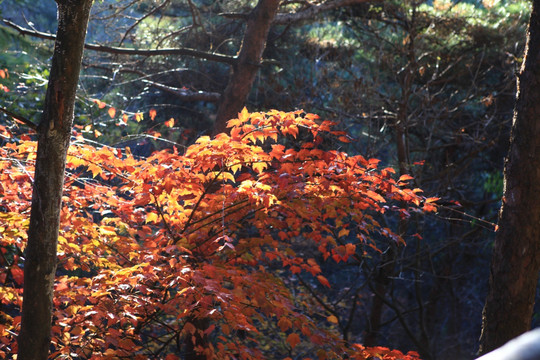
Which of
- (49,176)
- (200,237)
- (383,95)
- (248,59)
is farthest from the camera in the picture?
(383,95)

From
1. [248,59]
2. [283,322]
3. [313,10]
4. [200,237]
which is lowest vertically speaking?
[283,322]

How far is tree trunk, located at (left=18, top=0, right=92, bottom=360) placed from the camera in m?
2.41

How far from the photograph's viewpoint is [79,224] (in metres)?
3.88

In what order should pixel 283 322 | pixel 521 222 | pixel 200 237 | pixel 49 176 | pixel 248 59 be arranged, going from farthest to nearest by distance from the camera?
pixel 248 59 < pixel 200 237 < pixel 521 222 < pixel 283 322 < pixel 49 176

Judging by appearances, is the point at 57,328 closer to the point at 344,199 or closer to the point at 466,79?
the point at 344,199

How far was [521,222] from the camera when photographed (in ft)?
12.5

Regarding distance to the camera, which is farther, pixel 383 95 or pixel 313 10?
pixel 383 95

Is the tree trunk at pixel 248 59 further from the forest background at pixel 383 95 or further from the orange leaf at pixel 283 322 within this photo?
the orange leaf at pixel 283 322

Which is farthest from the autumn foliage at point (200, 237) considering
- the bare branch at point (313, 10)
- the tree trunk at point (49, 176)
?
the bare branch at point (313, 10)

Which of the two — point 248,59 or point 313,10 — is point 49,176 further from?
point 313,10

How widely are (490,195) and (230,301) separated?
9.45 metres

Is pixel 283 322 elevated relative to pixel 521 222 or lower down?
lower down

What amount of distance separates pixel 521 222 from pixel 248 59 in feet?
12.4

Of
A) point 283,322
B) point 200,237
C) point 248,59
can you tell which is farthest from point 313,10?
point 283,322
